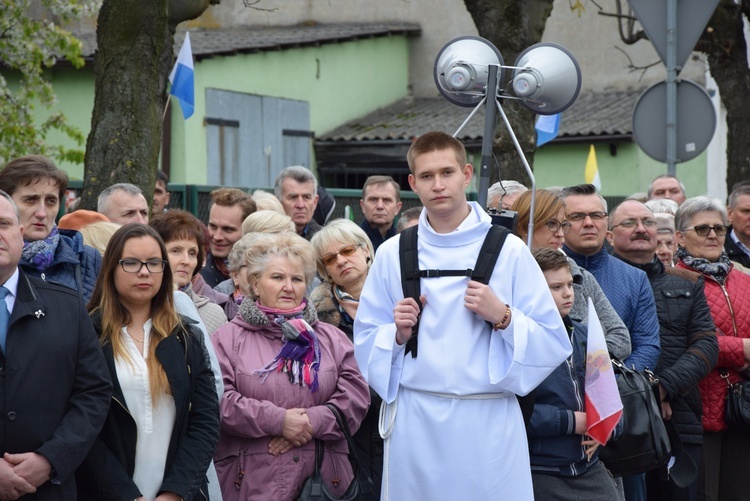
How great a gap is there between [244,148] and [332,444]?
16.8 meters

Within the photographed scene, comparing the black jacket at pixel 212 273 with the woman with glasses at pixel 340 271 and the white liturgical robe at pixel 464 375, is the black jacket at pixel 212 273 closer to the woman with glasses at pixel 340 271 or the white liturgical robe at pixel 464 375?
the woman with glasses at pixel 340 271

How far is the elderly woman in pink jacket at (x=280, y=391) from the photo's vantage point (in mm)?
5320

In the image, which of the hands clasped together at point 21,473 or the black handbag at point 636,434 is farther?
the black handbag at point 636,434

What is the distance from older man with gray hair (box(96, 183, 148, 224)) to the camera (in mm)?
6898

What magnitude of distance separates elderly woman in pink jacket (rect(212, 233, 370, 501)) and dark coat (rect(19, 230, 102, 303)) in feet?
2.16

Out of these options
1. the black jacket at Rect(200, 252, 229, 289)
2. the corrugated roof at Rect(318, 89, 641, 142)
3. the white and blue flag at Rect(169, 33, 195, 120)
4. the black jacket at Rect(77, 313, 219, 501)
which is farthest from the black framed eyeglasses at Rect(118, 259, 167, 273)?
the corrugated roof at Rect(318, 89, 641, 142)

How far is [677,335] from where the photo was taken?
6.86 m

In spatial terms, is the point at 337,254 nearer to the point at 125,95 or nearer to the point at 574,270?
the point at 574,270

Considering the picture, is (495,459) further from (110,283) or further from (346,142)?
(346,142)

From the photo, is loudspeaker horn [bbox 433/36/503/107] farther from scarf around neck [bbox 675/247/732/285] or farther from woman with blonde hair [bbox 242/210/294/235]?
scarf around neck [bbox 675/247/732/285]

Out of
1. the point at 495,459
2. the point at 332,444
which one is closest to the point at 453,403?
the point at 495,459

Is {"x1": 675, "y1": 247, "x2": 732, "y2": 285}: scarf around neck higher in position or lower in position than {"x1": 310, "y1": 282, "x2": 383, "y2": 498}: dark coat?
higher

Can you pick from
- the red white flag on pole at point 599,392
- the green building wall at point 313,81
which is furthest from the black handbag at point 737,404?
the green building wall at point 313,81

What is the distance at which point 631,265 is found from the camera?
7137 millimetres
